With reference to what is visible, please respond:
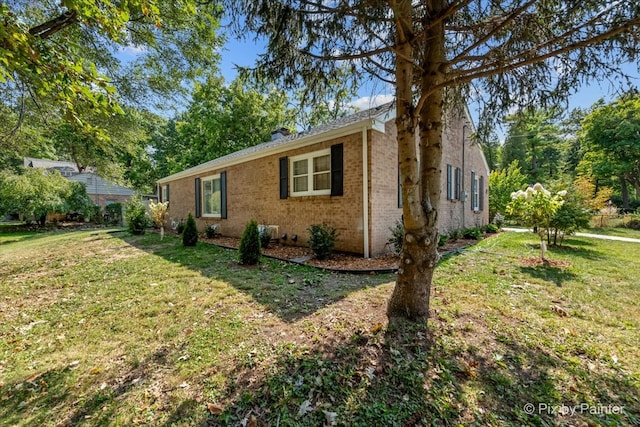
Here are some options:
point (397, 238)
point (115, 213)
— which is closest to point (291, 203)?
point (397, 238)

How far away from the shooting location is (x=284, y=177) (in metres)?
8.11

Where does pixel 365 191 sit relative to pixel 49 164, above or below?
below

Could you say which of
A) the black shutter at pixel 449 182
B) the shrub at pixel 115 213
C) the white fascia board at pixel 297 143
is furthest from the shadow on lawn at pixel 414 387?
the shrub at pixel 115 213

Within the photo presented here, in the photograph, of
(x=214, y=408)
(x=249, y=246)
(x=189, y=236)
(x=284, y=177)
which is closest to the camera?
(x=214, y=408)

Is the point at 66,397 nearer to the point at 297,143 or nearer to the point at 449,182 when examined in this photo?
the point at 297,143

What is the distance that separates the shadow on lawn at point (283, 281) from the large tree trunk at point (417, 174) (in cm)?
122

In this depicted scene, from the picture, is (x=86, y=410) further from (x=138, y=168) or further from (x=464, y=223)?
(x=138, y=168)

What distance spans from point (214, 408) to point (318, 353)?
94cm

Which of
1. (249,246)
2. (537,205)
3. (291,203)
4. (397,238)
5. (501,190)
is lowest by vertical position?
(249,246)

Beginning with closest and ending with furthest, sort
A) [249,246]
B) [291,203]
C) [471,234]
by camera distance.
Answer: [249,246]
[291,203]
[471,234]

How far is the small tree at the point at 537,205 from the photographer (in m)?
6.01

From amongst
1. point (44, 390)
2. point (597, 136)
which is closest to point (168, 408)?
point (44, 390)

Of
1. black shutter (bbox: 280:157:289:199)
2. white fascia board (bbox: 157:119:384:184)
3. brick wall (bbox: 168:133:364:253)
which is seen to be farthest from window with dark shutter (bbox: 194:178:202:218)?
black shutter (bbox: 280:157:289:199)

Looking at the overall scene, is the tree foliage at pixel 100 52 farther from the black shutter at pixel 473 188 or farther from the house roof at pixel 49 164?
the house roof at pixel 49 164
